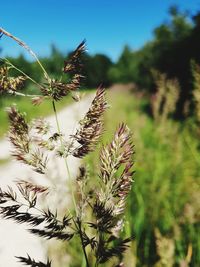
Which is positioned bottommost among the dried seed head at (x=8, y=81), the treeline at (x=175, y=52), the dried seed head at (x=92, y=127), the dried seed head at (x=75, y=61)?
the dried seed head at (x=92, y=127)

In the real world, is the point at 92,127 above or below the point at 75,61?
below

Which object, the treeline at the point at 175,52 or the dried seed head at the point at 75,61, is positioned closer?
the dried seed head at the point at 75,61

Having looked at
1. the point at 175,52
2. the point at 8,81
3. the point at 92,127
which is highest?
the point at 175,52

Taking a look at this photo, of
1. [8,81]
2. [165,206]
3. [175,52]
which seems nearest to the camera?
[8,81]

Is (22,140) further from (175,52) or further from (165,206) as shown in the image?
(175,52)

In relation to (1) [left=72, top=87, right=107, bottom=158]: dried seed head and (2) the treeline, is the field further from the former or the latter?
(2) the treeline

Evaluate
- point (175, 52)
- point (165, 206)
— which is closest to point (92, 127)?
point (165, 206)

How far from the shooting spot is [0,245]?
5.02m

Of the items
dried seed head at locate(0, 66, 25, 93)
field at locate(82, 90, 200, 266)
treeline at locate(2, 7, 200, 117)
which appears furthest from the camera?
treeline at locate(2, 7, 200, 117)

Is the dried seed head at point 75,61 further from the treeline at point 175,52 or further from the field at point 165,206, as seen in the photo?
the treeline at point 175,52

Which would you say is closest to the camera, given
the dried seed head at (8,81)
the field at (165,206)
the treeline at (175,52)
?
the dried seed head at (8,81)

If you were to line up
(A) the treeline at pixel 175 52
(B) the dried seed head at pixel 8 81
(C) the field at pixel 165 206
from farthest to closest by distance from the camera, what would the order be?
(A) the treeline at pixel 175 52 < (C) the field at pixel 165 206 < (B) the dried seed head at pixel 8 81

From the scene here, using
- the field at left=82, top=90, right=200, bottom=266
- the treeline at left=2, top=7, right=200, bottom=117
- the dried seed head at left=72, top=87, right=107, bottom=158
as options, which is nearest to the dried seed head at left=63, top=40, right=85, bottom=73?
the dried seed head at left=72, top=87, right=107, bottom=158

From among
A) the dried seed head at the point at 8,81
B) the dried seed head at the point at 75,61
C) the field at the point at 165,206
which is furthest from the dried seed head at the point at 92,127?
the field at the point at 165,206
